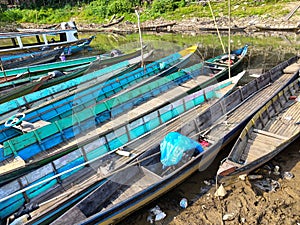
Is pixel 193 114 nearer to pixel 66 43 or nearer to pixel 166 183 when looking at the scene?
pixel 166 183

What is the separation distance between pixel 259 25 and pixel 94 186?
95.6ft

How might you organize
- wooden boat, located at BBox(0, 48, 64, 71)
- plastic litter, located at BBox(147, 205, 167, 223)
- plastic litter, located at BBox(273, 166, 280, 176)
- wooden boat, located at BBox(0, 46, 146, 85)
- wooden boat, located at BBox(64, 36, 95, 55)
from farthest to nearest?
wooden boat, located at BBox(64, 36, 95, 55), wooden boat, located at BBox(0, 48, 64, 71), wooden boat, located at BBox(0, 46, 146, 85), plastic litter, located at BBox(273, 166, 280, 176), plastic litter, located at BBox(147, 205, 167, 223)

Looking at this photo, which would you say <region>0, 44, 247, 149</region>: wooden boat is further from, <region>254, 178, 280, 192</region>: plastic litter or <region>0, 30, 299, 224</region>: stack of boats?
<region>254, 178, 280, 192</region>: plastic litter

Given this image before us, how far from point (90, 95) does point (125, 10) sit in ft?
117

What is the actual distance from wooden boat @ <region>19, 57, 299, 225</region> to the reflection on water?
1.73 feet

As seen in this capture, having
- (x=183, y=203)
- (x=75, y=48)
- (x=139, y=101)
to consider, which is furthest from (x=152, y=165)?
(x=75, y=48)

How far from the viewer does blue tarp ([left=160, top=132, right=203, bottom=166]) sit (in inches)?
297

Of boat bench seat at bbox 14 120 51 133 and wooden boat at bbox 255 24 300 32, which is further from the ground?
boat bench seat at bbox 14 120 51 133

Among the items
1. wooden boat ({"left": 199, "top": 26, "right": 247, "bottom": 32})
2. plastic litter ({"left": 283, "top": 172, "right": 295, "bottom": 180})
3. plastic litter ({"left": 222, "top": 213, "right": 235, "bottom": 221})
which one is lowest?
plastic litter ({"left": 222, "top": 213, "right": 235, "bottom": 221})

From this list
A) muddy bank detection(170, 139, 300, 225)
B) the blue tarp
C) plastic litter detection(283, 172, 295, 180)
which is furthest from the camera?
plastic litter detection(283, 172, 295, 180)

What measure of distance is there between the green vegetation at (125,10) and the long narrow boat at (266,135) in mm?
25306

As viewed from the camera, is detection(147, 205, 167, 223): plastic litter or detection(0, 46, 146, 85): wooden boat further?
detection(0, 46, 146, 85): wooden boat

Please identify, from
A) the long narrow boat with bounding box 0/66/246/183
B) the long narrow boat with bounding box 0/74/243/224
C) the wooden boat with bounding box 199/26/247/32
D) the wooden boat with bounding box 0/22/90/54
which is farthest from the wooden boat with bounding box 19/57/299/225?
the wooden boat with bounding box 199/26/247/32

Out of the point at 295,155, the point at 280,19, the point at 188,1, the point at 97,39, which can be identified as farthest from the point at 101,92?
the point at 188,1
